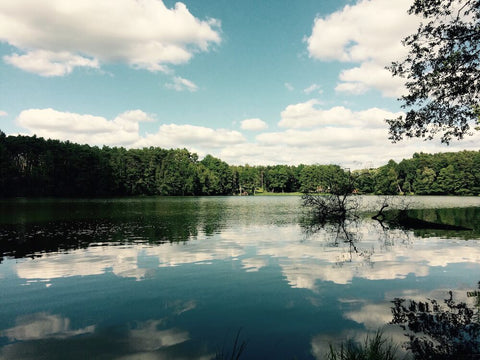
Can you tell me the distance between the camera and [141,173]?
142 metres

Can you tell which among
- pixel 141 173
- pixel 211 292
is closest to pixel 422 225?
pixel 211 292

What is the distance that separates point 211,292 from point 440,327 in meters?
7.52

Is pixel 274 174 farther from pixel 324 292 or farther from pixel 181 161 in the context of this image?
Result: pixel 324 292

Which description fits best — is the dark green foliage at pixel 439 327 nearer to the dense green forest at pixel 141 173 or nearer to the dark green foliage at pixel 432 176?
the dense green forest at pixel 141 173

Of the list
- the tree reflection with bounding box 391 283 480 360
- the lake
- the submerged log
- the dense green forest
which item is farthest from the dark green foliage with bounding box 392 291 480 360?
the dense green forest

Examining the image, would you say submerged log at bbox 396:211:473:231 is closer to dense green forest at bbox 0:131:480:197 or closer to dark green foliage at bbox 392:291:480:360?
dark green foliage at bbox 392:291:480:360

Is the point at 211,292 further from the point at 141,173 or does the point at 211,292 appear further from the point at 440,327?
the point at 141,173

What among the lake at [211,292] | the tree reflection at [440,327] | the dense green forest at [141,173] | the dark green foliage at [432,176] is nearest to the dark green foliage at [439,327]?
the tree reflection at [440,327]

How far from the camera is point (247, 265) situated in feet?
53.2

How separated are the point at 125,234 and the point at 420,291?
2322cm

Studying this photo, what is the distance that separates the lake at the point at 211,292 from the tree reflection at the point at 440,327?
41 cm

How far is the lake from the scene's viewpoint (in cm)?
797

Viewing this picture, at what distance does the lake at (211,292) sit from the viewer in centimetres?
797

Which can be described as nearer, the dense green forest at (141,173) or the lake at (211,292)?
the lake at (211,292)
